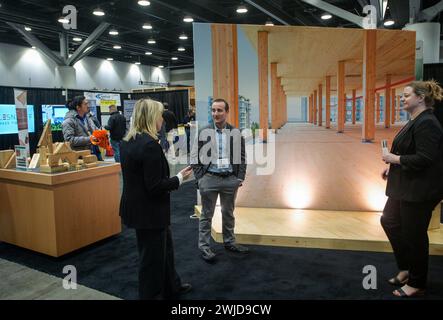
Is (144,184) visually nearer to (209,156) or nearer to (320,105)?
(209,156)

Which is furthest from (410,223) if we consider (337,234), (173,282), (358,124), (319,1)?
(319,1)

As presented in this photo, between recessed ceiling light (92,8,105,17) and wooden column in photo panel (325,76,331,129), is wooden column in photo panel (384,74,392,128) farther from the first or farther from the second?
recessed ceiling light (92,8,105,17)

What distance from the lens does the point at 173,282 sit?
8.87 feet

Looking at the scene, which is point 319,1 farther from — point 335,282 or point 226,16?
point 335,282

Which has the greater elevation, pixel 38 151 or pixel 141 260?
pixel 38 151

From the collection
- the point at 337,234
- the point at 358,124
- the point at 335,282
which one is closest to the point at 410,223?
the point at 335,282

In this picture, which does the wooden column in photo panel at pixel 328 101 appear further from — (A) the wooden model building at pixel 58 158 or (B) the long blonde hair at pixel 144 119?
(B) the long blonde hair at pixel 144 119

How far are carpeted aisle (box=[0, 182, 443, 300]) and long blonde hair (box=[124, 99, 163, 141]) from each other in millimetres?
1282

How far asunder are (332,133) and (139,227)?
371 centimetres

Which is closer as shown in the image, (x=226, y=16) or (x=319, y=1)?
(x=319, y=1)

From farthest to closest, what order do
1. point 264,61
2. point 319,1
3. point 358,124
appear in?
1. point 319,1
2. point 358,124
3. point 264,61

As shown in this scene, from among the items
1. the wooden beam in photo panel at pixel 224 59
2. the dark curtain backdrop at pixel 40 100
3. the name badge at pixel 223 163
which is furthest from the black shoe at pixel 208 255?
the dark curtain backdrop at pixel 40 100

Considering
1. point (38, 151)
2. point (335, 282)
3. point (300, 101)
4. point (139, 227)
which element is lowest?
point (335, 282)

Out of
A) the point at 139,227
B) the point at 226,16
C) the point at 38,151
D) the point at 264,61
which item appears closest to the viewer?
the point at 139,227
